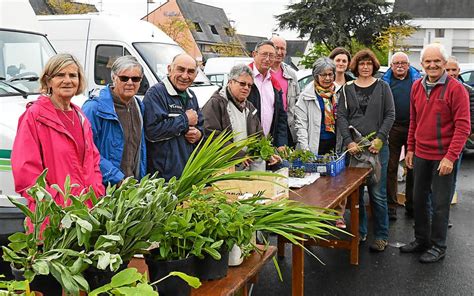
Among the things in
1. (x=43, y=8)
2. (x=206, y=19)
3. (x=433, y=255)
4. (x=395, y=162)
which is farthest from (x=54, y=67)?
(x=206, y=19)

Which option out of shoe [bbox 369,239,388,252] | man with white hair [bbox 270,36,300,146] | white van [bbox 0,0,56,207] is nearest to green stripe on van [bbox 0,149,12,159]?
white van [bbox 0,0,56,207]

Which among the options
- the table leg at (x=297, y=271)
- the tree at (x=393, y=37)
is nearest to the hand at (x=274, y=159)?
the table leg at (x=297, y=271)

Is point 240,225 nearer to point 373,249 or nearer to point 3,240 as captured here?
point 3,240

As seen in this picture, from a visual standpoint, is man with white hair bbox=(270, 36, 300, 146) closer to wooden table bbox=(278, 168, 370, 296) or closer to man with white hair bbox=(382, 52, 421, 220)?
wooden table bbox=(278, 168, 370, 296)

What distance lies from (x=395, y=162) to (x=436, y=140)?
1.75 meters

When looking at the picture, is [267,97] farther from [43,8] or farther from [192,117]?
[43,8]

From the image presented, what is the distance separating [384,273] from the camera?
4855 millimetres

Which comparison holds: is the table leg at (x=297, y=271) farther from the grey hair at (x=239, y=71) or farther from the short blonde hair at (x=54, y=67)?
the short blonde hair at (x=54, y=67)

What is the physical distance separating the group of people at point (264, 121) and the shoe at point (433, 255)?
1 centimetres

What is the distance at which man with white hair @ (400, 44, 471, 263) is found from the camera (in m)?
4.74

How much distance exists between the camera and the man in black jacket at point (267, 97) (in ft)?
17.1

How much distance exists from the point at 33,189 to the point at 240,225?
2.67 ft

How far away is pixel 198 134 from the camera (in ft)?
13.4

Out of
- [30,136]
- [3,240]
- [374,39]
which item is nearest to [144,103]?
[30,136]
